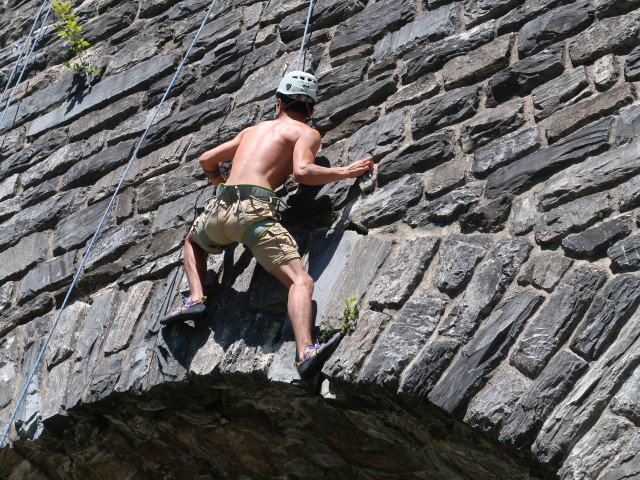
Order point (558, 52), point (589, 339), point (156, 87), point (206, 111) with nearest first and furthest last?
point (589, 339) → point (558, 52) → point (206, 111) → point (156, 87)

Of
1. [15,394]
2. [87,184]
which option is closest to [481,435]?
[15,394]

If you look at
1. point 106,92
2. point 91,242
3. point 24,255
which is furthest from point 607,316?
point 106,92

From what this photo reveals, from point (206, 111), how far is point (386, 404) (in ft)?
6.57

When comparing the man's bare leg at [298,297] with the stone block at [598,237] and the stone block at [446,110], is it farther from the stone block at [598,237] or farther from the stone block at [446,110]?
the stone block at [598,237]

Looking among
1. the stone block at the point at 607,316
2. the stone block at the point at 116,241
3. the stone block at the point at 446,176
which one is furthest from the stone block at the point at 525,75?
the stone block at the point at 116,241

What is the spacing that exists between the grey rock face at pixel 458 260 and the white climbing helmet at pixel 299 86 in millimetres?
1064

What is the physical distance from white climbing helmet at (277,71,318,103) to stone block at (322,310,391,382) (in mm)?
1134

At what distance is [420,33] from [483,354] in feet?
5.66

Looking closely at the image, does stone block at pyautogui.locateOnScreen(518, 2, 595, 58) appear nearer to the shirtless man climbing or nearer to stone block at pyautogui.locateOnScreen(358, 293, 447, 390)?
the shirtless man climbing

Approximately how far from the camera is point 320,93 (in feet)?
15.4

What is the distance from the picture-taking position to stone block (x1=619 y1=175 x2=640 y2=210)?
11.1 feet

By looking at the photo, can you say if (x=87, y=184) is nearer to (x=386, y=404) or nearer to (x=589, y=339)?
(x=386, y=404)

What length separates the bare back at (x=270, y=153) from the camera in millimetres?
4180

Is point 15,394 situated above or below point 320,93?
below
